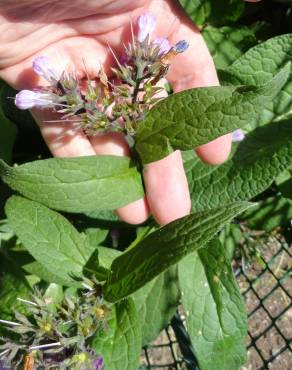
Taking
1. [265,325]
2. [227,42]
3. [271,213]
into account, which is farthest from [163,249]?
[265,325]

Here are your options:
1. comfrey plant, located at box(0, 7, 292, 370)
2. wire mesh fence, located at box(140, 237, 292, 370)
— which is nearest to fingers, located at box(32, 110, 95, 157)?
comfrey plant, located at box(0, 7, 292, 370)

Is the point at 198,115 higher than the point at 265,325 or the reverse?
higher

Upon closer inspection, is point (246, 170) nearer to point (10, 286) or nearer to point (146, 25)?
point (146, 25)

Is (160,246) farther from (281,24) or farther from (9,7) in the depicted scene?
(281,24)

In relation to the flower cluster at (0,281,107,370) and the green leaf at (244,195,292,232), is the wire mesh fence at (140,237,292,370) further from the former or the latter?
the flower cluster at (0,281,107,370)

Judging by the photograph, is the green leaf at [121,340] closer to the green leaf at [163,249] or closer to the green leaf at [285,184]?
the green leaf at [163,249]
